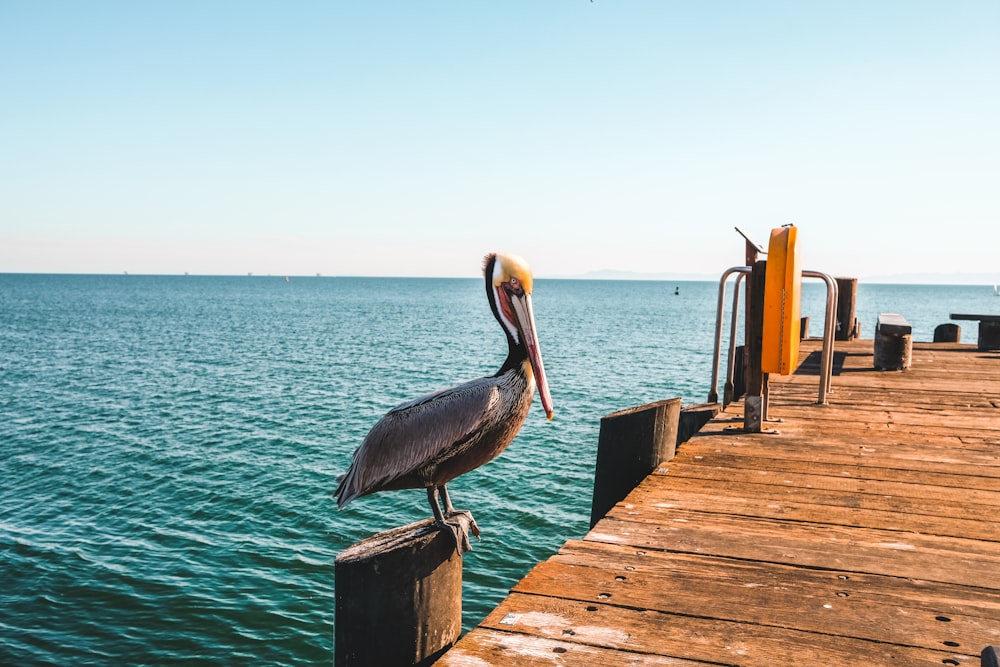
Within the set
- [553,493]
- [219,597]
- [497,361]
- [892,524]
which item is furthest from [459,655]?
[497,361]

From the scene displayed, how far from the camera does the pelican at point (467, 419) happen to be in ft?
11.1

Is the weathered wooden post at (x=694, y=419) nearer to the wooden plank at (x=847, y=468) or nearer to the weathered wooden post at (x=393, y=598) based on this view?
the wooden plank at (x=847, y=468)

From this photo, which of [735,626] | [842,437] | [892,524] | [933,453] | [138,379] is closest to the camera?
[735,626]

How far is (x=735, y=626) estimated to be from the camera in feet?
9.96

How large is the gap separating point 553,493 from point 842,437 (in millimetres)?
7590

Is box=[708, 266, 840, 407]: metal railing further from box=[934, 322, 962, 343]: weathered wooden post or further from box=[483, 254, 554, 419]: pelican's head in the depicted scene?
box=[934, 322, 962, 343]: weathered wooden post

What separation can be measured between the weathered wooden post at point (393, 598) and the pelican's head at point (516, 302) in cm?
82

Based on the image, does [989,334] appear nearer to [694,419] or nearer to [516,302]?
[694,419]

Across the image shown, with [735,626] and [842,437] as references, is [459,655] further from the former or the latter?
[842,437]

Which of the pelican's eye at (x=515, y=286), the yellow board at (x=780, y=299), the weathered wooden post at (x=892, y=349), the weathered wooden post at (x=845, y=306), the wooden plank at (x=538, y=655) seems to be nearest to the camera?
the wooden plank at (x=538, y=655)

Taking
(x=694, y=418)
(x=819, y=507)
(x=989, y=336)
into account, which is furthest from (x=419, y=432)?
(x=989, y=336)

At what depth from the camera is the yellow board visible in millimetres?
5871

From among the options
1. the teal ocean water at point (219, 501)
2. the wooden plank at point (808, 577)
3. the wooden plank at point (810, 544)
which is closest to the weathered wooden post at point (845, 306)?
the teal ocean water at point (219, 501)

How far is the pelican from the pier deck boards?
0.65m
